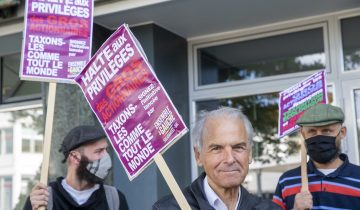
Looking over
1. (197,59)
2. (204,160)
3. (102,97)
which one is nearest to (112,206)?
(102,97)

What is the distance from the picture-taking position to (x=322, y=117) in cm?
334

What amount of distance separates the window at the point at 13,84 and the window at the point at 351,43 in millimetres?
3535

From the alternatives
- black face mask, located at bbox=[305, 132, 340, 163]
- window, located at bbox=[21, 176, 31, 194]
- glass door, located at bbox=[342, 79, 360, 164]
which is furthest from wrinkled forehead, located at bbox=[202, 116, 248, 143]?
window, located at bbox=[21, 176, 31, 194]

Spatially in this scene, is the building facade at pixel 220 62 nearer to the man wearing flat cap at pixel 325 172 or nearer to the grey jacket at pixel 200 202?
the man wearing flat cap at pixel 325 172

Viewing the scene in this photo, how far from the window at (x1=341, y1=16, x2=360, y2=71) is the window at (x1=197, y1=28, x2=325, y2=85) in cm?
24

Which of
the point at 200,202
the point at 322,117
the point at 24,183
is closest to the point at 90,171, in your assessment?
the point at 200,202

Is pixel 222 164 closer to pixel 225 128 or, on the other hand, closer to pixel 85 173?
pixel 225 128

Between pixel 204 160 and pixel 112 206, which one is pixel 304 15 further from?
pixel 204 160

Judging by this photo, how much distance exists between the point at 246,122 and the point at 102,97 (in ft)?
2.98

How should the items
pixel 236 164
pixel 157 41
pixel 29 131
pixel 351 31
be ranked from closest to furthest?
pixel 236 164, pixel 351 31, pixel 157 41, pixel 29 131

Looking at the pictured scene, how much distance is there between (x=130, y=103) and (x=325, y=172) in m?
1.37

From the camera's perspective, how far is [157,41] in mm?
5926

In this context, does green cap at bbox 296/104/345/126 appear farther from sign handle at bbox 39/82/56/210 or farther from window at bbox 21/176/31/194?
window at bbox 21/176/31/194

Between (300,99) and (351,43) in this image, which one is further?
(351,43)
